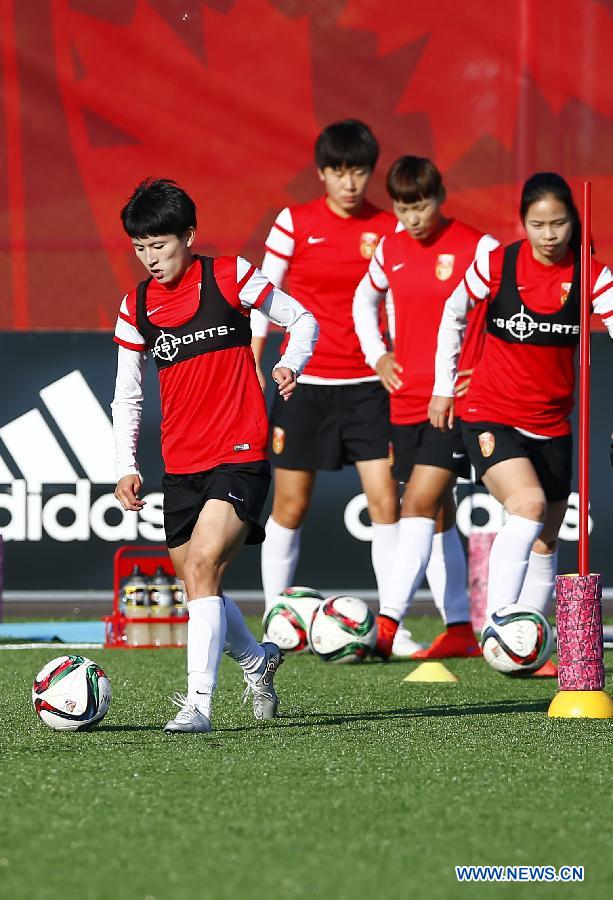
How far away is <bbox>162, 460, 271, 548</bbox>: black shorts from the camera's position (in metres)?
5.56

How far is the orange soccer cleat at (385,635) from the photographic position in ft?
25.9

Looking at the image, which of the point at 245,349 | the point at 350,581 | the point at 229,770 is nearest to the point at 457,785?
the point at 229,770

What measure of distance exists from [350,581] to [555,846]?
300 inches

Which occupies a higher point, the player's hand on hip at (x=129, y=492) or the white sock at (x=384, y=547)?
the player's hand on hip at (x=129, y=492)

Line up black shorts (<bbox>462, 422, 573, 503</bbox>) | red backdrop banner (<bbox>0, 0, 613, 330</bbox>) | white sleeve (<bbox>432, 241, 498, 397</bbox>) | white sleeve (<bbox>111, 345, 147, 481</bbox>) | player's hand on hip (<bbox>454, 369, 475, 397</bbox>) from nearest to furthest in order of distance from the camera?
white sleeve (<bbox>111, 345, 147, 481</bbox>)
black shorts (<bbox>462, 422, 573, 503</bbox>)
white sleeve (<bbox>432, 241, 498, 397</bbox>)
player's hand on hip (<bbox>454, 369, 475, 397</bbox>)
red backdrop banner (<bbox>0, 0, 613, 330</bbox>)

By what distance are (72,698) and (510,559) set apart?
2171mm

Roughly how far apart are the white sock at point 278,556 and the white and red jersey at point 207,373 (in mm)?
2733

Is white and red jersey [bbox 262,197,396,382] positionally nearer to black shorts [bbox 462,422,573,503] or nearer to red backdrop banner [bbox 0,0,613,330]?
black shorts [bbox 462,422,573,503]

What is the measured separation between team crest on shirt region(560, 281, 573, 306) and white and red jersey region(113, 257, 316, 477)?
1507 millimetres

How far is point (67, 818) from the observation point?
12.9ft

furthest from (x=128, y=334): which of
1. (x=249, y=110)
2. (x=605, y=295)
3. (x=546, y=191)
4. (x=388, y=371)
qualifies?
(x=249, y=110)

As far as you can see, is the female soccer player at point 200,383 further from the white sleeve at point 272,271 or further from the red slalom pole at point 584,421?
the white sleeve at point 272,271
